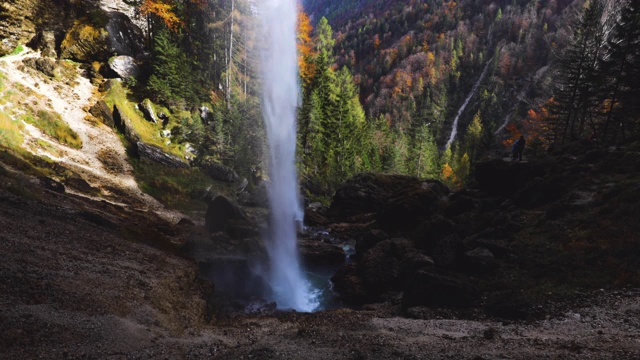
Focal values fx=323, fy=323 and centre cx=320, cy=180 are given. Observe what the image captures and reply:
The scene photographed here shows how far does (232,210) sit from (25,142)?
16.4 m

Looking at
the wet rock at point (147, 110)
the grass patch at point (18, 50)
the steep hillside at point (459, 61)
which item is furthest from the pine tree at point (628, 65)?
the steep hillside at point (459, 61)

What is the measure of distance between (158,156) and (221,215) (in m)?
12.8

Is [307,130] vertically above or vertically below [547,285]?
above

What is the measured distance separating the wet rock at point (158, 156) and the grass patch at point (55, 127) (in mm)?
5140

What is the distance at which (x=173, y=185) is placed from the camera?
107 feet

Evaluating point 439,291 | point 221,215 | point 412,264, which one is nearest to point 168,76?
point 221,215

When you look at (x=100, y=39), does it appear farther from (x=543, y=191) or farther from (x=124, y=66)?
(x=543, y=191)

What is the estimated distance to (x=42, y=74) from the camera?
3462 cm

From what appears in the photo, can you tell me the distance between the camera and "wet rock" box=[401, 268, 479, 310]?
48.5 ft

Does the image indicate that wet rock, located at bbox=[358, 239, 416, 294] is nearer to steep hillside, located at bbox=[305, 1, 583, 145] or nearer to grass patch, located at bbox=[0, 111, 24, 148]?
grass patch, located at bbox=[0, 111, 24, 148]

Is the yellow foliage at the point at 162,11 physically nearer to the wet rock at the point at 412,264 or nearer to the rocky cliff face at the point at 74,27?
the rocky cliff face at the point at 74,27

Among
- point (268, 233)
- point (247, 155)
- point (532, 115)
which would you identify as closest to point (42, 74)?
point (247, 155)

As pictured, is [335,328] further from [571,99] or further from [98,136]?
[571,99]

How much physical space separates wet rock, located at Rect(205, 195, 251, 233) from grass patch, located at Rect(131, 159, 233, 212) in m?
5.36
